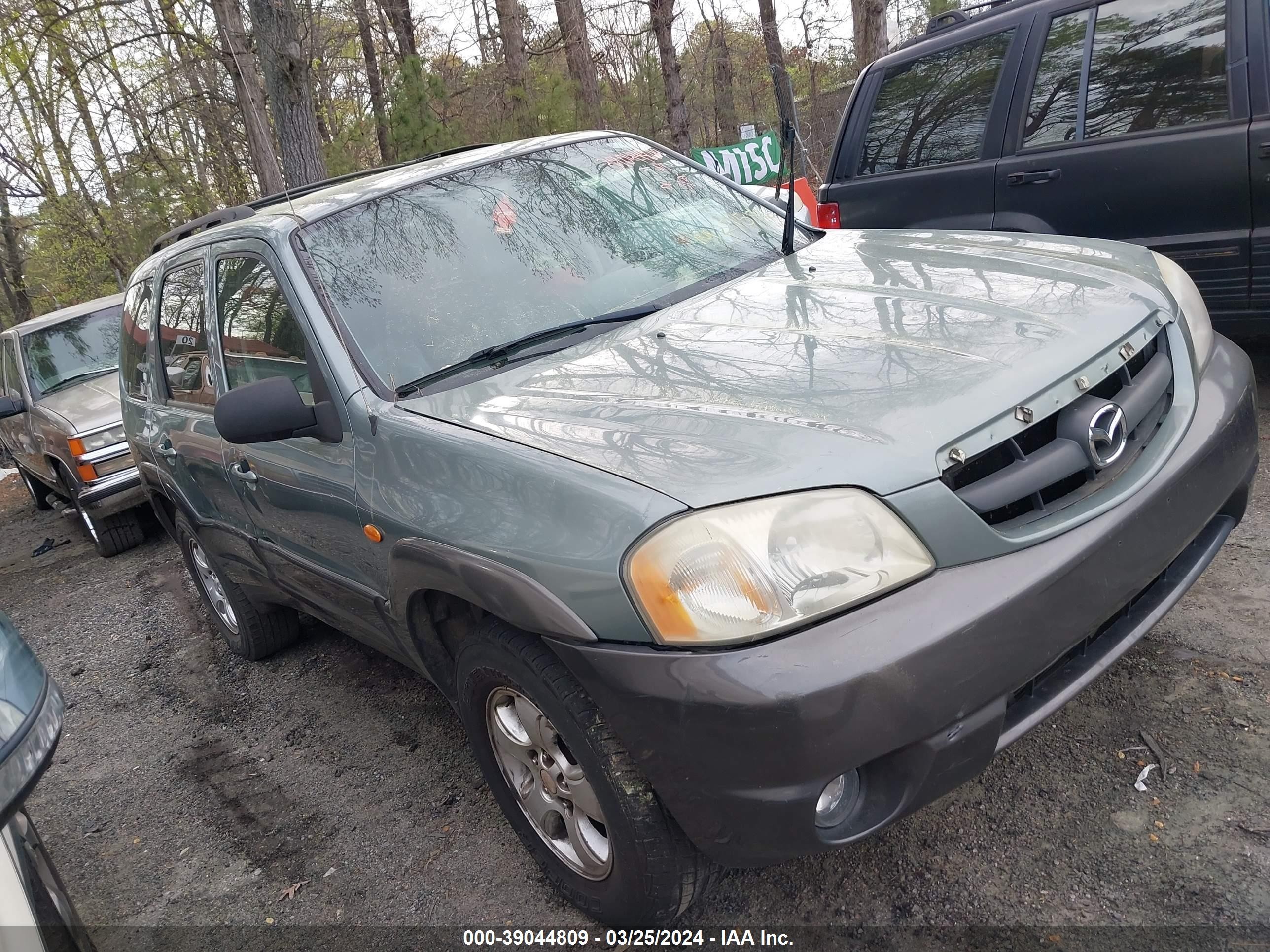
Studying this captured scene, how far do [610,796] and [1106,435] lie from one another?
1283 millimetres

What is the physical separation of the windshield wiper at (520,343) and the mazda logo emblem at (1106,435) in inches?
49.2

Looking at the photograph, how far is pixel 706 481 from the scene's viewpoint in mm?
1840

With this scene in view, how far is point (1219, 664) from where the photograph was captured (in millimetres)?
2801

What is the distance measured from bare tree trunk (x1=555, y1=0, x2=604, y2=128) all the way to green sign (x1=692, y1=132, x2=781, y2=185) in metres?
1.84

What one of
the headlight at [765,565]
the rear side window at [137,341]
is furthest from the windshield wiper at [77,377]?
the headlight at [765,565]

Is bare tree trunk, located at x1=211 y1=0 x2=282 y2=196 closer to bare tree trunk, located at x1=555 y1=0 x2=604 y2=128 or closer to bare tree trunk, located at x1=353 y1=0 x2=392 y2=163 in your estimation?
bare tree trunk, located at x1=353 y1=0 x2=392 y2=163

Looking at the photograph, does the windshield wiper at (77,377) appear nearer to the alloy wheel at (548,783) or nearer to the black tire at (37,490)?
the black tire at (37,490)

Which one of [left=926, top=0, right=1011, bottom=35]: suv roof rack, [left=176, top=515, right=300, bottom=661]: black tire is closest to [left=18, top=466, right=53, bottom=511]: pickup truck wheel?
[left=176, top=515, right=300, bottom=661]: black tire

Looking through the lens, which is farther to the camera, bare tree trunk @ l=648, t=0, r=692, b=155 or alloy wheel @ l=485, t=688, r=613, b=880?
Answer: bare tree trunk @ l=648, t=0, r=692, b=155

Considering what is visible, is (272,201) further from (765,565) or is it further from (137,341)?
(765,565)

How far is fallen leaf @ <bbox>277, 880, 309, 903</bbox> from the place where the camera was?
2758 millimetres

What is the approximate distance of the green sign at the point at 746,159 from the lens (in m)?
13.6

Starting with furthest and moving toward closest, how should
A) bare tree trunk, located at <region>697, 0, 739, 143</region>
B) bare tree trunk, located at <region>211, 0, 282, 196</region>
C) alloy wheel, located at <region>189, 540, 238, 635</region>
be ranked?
bare tree trunk, located at <region>697, 0, 739, 143</region>, bare tree trunk, located at <region>211, 0, 282, 196</region>, alloy wheel, located at <region>189, 540, 238, 635</region>


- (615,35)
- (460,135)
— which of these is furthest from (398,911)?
(615,35)
